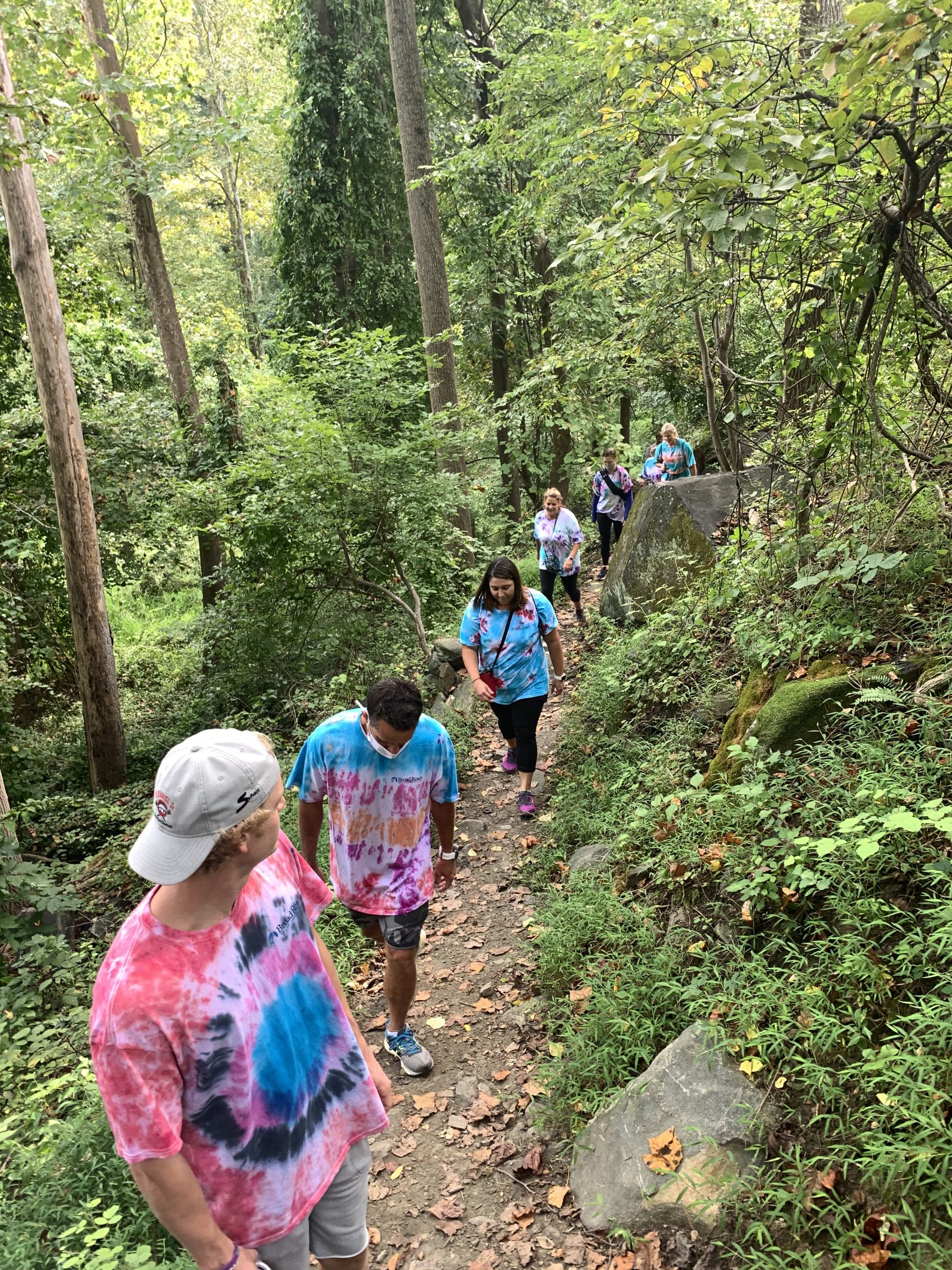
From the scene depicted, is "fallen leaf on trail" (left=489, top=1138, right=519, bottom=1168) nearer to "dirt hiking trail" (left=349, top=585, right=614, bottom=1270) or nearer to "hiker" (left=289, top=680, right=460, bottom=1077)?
"dirt hiking trail" (left=349, top=585, right=614, bottom=1270)

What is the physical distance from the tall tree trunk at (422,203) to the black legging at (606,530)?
85.6 inches

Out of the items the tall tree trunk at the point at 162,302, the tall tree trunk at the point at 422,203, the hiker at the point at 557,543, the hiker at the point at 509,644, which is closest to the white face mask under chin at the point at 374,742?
the hiker at the point at 509,644

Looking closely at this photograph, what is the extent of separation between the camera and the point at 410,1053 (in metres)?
3.98

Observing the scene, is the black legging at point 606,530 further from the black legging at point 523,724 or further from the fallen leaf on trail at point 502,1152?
the fallen leaf on trail at point 502,1152

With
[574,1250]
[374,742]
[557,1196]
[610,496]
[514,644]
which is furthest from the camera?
[610,496]

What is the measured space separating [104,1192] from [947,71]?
5851 mm

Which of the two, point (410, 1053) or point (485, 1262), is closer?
point (485, 1262)

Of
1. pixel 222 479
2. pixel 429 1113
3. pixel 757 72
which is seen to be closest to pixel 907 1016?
pixel 429 1113

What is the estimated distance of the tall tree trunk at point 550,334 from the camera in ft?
48.1

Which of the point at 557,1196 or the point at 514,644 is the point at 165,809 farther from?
the point at 514,644

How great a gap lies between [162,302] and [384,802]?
11.8 m

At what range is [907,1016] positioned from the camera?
2518mm

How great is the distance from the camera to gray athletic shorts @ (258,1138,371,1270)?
195cm

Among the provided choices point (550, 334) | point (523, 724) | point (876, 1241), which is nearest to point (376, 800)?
point (876, 1241)
